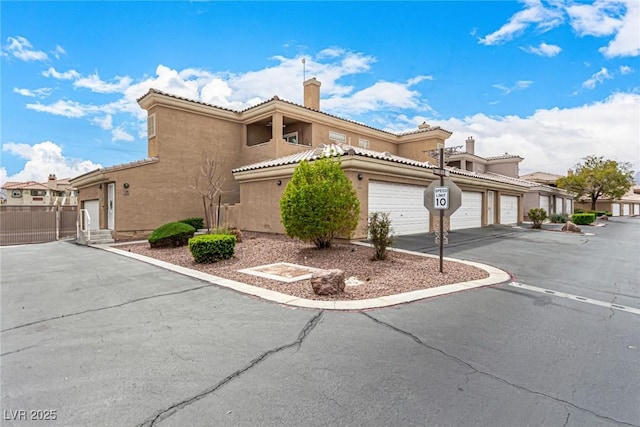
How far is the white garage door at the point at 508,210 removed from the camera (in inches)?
945

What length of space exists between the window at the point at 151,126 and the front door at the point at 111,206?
3.48 m

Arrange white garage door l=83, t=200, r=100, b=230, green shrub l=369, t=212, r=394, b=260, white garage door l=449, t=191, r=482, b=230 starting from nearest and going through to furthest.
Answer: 1. green shrub l=369, t=212, r=394, b=260
2. white garage door l=83, t=200, r=100, b=230
3. white garage door l=449, t=191, r=482, b=230

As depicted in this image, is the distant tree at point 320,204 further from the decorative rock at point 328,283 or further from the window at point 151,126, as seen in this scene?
the window at point 151,126

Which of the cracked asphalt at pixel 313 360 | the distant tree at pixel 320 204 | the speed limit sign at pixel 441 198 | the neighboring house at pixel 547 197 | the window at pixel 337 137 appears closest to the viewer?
the cracked asphalt at pixel 313 360

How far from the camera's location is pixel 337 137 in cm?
2252

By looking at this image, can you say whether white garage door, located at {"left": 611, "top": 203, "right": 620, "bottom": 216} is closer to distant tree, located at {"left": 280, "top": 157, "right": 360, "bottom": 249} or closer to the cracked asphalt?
the cracked asphalt

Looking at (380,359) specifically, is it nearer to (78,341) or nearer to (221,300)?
(221,300)

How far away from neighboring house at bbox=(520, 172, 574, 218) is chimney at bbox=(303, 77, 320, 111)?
2260 cm

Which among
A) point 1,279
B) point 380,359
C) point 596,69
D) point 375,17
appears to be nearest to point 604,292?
point 380,359

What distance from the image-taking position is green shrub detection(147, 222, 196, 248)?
1352 cm

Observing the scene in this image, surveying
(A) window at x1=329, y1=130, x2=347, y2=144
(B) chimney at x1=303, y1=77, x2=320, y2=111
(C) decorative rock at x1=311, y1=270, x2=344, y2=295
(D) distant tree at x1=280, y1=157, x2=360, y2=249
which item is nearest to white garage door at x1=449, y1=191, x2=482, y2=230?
(A) window at x1=329, y1=130, x2=347, y2=144

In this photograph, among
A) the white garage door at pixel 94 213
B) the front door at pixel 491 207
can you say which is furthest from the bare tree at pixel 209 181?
the front door at pixel 491 207

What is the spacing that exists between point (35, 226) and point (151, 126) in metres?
9.69

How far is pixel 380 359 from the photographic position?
4.00 m
